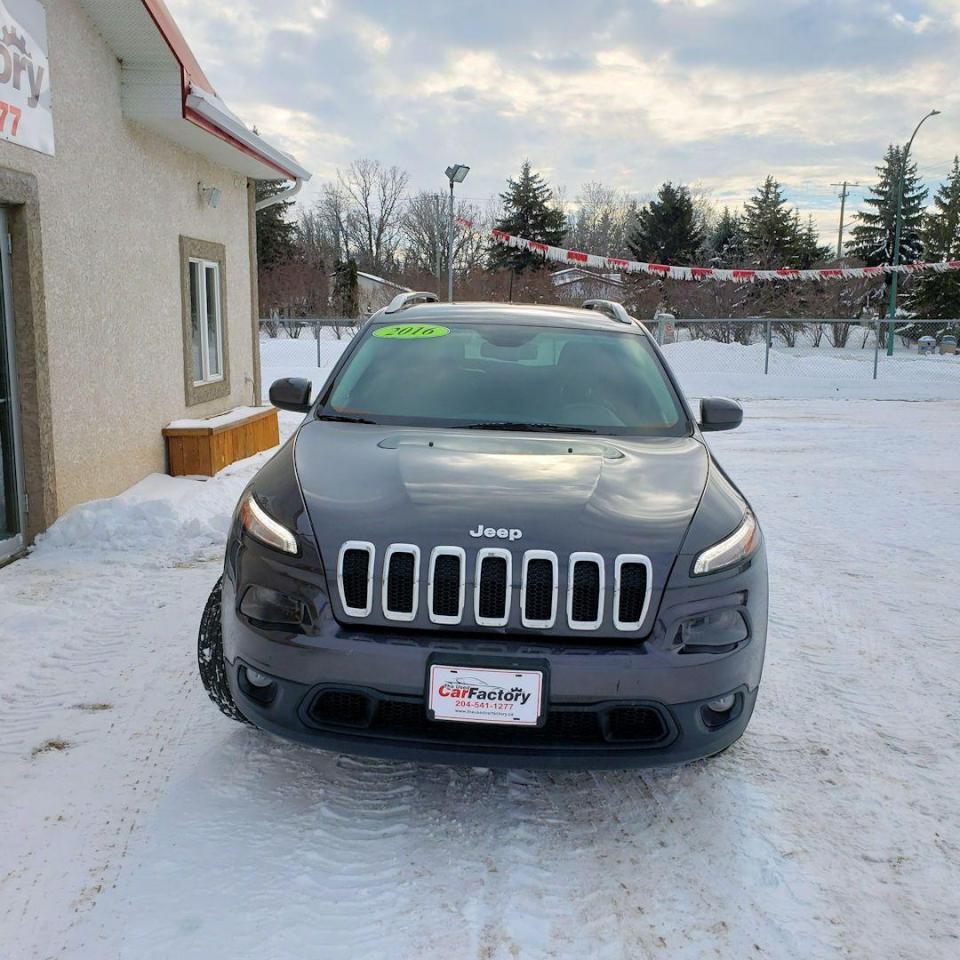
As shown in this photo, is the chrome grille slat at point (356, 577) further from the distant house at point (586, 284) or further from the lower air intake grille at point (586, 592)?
the distant house at point (586, 284)

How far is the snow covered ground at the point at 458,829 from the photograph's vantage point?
2344 mm

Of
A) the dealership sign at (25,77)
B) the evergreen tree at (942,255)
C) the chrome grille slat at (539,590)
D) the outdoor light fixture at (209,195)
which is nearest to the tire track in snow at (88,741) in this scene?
the chrome grille slat at (539,590)

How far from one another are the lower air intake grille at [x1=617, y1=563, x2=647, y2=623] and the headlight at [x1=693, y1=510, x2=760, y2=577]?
18 cm

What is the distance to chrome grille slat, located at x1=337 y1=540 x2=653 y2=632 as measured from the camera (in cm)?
256

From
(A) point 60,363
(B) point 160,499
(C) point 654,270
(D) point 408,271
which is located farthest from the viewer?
(D) point 408,271

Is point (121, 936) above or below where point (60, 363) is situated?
below

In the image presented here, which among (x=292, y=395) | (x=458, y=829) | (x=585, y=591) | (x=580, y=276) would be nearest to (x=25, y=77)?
(x=292, y=395)

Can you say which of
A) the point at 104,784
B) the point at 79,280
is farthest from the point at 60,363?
the point at 104,784

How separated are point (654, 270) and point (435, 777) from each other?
27.3 m

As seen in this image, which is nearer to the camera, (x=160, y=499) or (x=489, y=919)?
(x=489, y=919)

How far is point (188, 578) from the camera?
5434 mm

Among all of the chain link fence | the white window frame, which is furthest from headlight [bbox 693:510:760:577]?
the chain link fence

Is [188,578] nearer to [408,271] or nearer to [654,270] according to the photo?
[654,270]

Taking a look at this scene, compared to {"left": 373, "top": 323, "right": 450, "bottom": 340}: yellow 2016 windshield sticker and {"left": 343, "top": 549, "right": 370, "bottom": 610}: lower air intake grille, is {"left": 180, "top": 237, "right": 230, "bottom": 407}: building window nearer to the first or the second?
{"left": 373, "top": 323, "right": 450, "bottom": 340}: yellow 2016 windshield sticker
